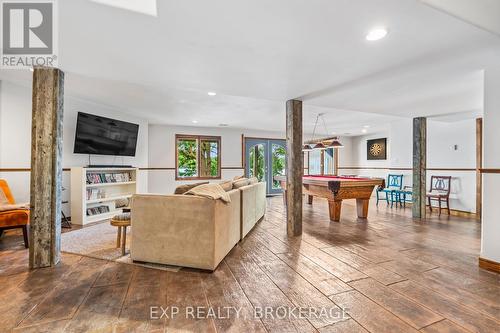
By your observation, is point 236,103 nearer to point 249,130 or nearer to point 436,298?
point 249,130

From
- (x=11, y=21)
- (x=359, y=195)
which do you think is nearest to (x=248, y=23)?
(x=11, y=21)

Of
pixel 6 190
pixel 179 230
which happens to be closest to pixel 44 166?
pixel 179 230

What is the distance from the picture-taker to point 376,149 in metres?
8.63

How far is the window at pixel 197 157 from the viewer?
748cm

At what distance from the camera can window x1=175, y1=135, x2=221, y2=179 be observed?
7477mm

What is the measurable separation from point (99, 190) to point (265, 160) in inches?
203

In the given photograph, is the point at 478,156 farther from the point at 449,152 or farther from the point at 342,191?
the point at 342,191

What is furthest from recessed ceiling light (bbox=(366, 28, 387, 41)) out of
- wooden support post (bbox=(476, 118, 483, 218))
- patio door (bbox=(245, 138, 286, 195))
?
patio door (bbox=(245, 138, 286, 195))

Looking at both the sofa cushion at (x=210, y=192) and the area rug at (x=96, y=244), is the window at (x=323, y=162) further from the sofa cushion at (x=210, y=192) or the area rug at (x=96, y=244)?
the area rug at (x=96, y=244)

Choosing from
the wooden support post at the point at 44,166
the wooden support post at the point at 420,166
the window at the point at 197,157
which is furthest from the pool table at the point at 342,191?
the wooden support post at the point at 44,166

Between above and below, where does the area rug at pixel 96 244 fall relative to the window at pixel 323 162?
below

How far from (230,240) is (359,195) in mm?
2974

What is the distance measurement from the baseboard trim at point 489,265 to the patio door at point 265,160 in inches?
245

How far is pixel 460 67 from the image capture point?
8.51 feet
